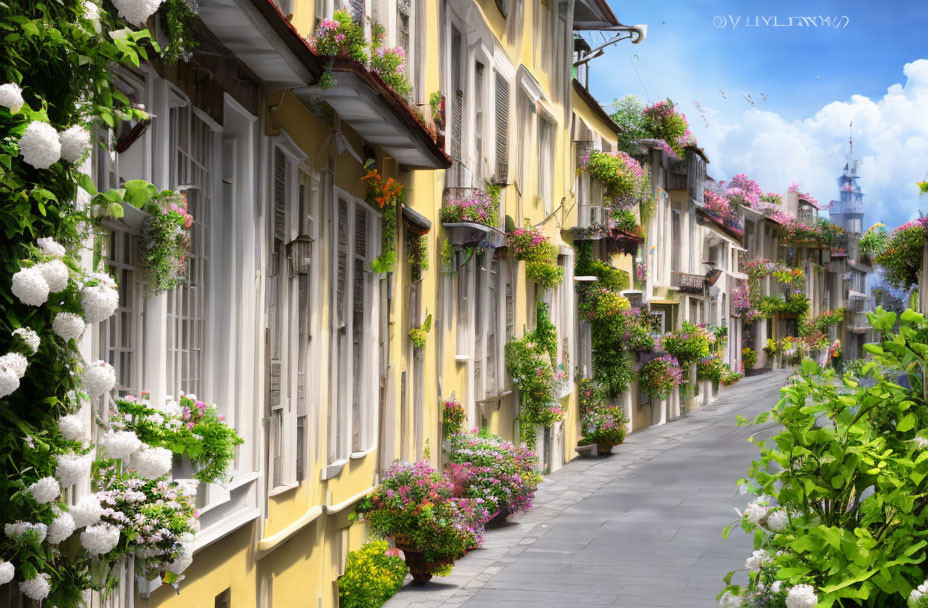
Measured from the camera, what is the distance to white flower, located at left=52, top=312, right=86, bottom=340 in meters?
4.31

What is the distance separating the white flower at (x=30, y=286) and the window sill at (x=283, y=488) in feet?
15.9

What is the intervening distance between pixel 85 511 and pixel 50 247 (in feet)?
3.42

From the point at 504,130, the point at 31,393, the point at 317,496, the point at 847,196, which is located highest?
the point at 847,196

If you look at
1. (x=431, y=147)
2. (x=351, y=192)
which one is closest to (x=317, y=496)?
(x=351, y=192)

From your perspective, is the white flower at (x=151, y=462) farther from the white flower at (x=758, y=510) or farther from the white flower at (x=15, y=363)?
the white flower at (x=758, y=510)

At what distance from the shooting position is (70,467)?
431 cm

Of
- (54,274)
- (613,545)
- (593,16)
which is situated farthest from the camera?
(593,16)

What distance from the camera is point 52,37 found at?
4.34 meters

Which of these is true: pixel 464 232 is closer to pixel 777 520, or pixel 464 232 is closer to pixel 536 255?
pixel 536 255

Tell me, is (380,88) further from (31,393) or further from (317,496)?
(31,393)

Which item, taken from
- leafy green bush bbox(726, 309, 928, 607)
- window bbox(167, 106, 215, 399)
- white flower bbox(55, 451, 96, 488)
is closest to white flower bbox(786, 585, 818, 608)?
leafy green bush bbox(726, 309, 928, 607)

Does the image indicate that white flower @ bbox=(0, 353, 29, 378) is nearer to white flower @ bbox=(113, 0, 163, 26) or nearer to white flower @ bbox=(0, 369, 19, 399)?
white flower @ bbox=(0, 369, 19, 399)

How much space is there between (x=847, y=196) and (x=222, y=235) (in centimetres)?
12492

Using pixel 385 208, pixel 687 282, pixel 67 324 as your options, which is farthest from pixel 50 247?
pixel 687 282
